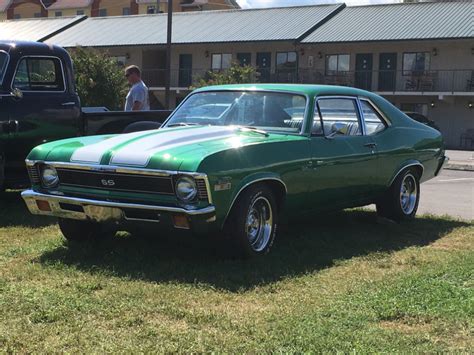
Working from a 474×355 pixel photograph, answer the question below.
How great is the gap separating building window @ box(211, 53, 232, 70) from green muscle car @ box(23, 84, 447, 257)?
3199 cm

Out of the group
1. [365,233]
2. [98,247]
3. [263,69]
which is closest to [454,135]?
[263,69]

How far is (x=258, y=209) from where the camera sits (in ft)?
18.0

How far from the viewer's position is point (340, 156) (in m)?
6.39

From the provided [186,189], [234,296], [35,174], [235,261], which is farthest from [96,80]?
[234,296]

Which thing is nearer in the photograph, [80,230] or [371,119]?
[80,230]

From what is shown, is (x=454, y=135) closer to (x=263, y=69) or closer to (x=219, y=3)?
(x=263, y=69)

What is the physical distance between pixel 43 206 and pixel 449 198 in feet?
25.0

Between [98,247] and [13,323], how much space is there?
193 centimetres

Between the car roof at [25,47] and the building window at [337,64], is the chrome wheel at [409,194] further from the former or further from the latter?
the building window at [337,64]

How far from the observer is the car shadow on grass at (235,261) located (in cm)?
496

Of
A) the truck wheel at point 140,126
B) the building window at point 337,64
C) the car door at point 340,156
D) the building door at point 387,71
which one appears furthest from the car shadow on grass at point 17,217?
the building window at point 337,64

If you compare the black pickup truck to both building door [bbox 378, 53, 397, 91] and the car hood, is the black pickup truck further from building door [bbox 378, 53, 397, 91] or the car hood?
building door [bbox 378, 53, 397, 91]

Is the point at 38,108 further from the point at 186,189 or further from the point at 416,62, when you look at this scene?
the point at 416,62

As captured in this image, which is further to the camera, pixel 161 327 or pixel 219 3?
pixel 219 3
